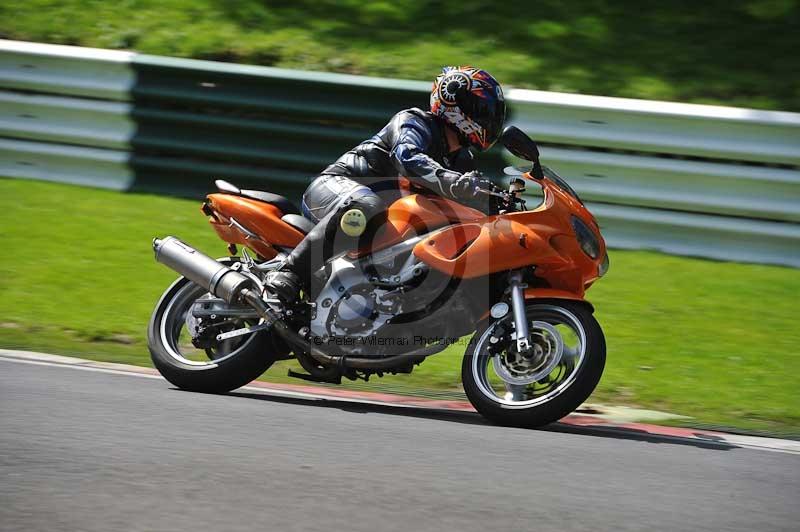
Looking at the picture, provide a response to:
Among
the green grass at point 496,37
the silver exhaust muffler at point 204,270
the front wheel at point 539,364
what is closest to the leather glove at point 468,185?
the front wheel at point 539,364

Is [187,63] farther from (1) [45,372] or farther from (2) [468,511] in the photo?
(2) [468,511]

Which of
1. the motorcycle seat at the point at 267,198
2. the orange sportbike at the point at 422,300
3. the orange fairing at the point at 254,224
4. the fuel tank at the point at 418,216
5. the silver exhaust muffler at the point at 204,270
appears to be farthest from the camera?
the motorcycle seat at the point at 267,198

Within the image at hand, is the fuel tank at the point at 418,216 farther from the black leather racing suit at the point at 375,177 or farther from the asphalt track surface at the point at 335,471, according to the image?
the asphalt track surface at the point at 335,471

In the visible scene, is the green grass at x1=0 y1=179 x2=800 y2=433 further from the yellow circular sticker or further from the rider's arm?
the rider's arm

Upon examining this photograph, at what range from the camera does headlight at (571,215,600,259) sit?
18.8ft

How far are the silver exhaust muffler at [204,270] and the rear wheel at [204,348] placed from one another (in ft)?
0.61

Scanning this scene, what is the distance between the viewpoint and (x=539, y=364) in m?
5.63

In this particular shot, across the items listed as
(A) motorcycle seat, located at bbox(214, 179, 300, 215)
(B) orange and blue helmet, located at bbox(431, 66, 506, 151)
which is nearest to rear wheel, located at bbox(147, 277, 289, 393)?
(A) motorcycle seat, located at bbox(214, 179, 300, 215)


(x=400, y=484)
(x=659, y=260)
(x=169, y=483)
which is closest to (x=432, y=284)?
(x=400, y=484)

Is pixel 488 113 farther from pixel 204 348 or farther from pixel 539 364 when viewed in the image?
pixel 204 348

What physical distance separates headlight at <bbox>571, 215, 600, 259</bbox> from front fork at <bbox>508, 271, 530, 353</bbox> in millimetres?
339

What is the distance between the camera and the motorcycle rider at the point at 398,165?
5903mm

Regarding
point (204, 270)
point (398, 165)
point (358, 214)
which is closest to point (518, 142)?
point (398, 165)

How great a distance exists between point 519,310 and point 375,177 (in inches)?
46.7
